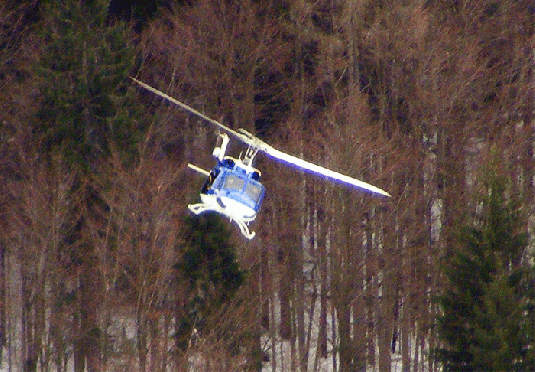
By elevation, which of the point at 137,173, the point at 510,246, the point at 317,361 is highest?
the point at 137,173

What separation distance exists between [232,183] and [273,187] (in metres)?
13.2

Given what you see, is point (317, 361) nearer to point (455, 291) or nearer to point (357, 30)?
point (455, 291)

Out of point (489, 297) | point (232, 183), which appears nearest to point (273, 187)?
point (489, 297)

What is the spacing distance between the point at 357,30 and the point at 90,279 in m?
9.43

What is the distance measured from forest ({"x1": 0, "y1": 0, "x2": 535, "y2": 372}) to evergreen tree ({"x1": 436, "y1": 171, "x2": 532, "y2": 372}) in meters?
0.05

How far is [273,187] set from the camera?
92.9 feet

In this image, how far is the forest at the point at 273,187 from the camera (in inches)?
869

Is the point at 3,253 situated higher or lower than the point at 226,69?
lower

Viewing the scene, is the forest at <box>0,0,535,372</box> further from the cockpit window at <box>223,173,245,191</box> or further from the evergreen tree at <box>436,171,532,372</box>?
the cockpit window at <box>223,173,245,191</box>

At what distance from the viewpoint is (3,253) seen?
27.1 metres

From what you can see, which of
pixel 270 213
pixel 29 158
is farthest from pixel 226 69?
pixel 29 158

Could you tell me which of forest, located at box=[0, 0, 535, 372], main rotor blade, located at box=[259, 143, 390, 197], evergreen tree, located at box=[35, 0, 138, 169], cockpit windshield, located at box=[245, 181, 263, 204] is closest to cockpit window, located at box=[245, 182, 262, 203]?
cockpit windshield, located at box=[245, 181, 263, 204]

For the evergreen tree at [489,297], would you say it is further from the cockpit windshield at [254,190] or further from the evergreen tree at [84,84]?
→ the evergreen tree at [84,84]

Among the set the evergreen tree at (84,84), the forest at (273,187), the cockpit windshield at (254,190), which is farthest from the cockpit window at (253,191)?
the evergreen tree at (84,84)
